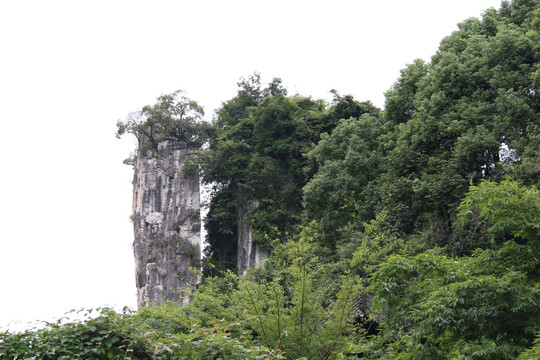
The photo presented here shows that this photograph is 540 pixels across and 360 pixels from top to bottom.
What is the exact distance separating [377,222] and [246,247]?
1319 centimetres

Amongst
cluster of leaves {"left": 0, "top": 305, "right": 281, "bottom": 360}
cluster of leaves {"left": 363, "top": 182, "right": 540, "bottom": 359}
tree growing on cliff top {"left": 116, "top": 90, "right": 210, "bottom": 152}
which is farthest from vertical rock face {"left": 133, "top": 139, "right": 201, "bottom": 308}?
cluster of leaves {"left": 0, "top": 305, "right": 281, "bottom": 360}

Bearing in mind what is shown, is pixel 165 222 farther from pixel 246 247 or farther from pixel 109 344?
pixel 109 344

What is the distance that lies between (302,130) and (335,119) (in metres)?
1.48

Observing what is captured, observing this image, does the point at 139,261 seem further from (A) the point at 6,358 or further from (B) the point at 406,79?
(A) the point at 6,358

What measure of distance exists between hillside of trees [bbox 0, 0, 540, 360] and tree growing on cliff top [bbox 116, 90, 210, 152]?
0.10 metres

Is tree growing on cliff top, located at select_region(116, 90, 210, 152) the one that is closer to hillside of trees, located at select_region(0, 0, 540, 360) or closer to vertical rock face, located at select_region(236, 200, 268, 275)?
hillside of trees, located at select_region(0, 0, 540, 360)

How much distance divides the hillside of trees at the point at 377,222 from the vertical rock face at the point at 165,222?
848 millimetres

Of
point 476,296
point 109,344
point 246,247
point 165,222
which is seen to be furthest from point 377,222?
point 165,222

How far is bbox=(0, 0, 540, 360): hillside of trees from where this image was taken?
506 cm

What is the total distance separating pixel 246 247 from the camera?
22766 mm

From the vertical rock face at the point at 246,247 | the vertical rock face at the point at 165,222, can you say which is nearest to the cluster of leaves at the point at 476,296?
the vertical rock face at the point at 246,247

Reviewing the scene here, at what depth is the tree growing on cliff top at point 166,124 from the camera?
25219 mm

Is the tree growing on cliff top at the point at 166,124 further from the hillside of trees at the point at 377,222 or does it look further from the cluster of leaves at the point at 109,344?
the cluster of leaves at the point at 109,344

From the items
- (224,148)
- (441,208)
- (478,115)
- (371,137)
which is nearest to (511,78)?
(478,115)
